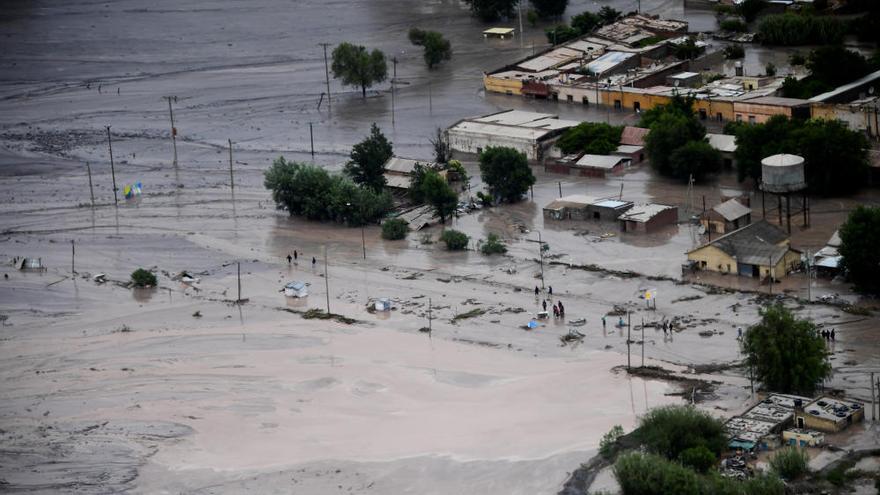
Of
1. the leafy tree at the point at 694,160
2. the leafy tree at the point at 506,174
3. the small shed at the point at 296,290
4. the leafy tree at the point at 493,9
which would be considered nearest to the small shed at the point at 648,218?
the leafy tree at the point at 694,160

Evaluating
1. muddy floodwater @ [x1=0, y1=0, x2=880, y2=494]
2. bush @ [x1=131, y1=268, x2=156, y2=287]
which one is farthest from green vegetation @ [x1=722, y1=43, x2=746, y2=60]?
bush @ [x1=131, y1=268, x2=156, y2=287]

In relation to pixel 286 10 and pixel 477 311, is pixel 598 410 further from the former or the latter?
pixel 286 10

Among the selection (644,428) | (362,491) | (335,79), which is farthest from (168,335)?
(335,79)

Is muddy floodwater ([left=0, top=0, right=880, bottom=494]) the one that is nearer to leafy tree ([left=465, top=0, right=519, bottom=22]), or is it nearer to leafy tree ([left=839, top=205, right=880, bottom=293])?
leafy tree ([left=839, top=205, right=880, bottom=293])

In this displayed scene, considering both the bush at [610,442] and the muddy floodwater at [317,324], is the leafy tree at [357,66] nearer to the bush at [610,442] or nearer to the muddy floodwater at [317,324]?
the muddy floodwater at [317,324]

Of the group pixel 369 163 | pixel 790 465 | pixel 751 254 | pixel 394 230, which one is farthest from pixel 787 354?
pixel 369 163
